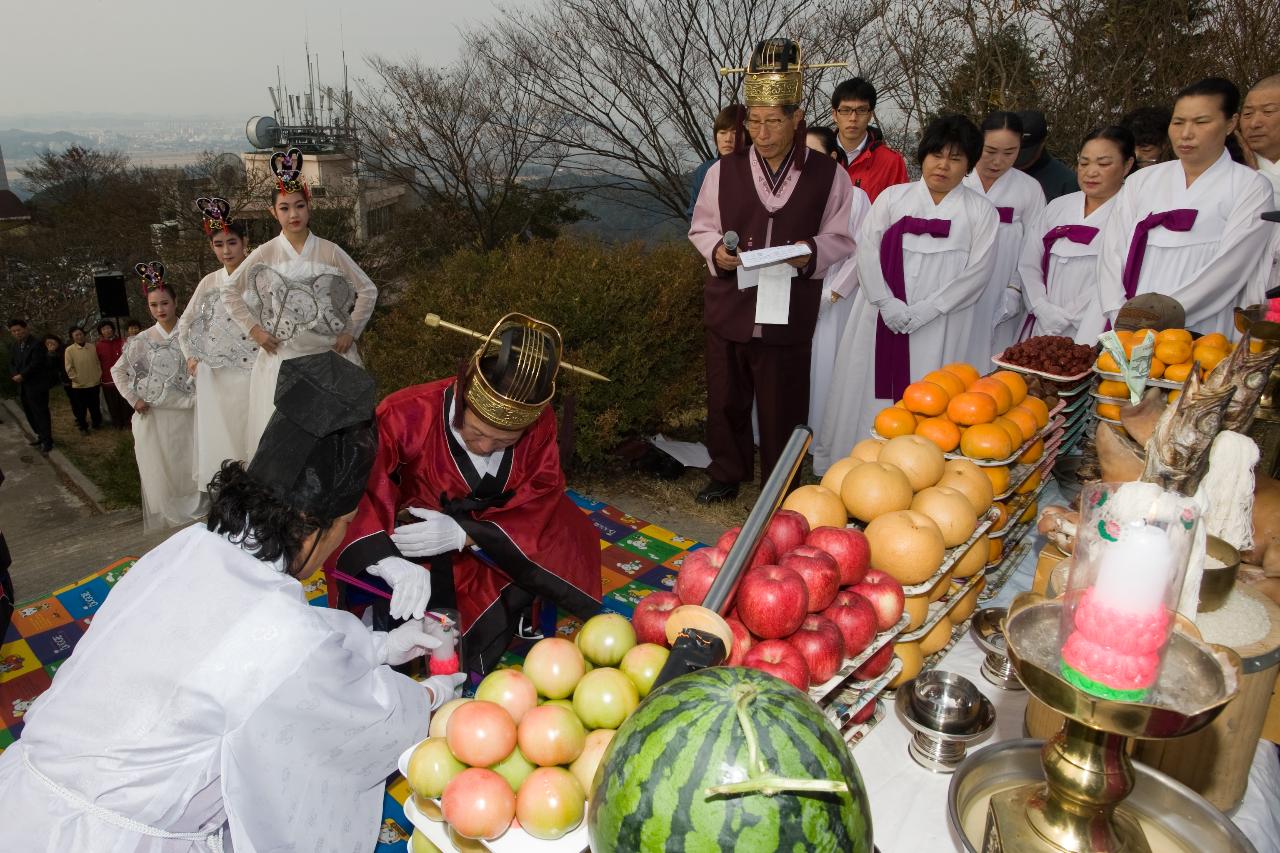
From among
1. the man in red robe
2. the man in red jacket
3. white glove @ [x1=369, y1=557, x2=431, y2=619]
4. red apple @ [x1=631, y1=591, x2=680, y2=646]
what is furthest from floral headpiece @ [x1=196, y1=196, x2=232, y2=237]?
red apple @ [x1=631, y1=591, x2=680, y2=646]

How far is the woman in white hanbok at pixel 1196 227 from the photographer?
418 cm

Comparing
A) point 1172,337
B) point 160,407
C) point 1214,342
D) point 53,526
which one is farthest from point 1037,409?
point 53,526

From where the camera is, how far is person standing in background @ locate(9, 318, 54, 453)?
1015 cm

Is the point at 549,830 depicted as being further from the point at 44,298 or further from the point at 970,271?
the point at 44,298

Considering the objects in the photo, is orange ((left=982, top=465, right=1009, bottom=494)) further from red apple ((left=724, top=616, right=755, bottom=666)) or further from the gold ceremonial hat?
the gold ceremonial hat

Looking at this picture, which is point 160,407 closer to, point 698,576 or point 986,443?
point 698,576

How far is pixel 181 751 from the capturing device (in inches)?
66.5

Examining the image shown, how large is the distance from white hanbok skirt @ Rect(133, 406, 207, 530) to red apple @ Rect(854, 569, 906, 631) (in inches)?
226

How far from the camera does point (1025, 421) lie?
107 inches

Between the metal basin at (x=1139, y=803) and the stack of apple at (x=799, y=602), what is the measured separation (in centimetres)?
32

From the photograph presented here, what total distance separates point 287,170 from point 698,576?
484cm

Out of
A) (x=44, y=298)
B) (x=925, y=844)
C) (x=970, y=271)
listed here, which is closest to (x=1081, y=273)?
(x=970, y=271)

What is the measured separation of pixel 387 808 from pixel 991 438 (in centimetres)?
247

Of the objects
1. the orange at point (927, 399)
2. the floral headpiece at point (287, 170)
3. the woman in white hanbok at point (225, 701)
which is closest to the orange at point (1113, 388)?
the orange at point (927, 399)
